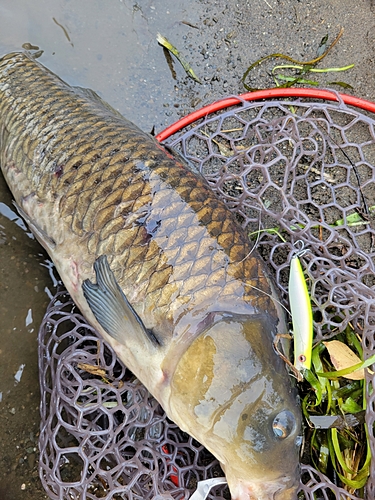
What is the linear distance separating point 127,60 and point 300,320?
1.90 m

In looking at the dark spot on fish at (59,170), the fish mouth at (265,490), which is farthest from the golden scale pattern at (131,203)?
the fish mouth at (265,490)

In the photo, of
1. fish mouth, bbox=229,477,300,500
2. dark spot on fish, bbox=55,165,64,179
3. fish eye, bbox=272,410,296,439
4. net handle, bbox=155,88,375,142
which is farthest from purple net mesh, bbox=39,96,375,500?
dark spot on fish, bbox=55,165,64,179

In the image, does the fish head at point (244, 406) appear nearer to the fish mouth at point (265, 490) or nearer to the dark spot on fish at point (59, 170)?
the fish mouth at point (265, 490)

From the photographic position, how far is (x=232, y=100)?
2615 millimetres

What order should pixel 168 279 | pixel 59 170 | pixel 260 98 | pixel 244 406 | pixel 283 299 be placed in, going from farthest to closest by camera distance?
1. pixel 260 98
2. pixel 283 299
3. pixel 59 170
4. pixel 168 279
5. pixel 244 406

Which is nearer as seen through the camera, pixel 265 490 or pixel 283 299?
pixel 265 490

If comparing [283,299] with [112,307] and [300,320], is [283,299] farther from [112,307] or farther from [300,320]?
[112,307]

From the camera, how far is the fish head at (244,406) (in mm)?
1669

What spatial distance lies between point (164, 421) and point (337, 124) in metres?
2.01

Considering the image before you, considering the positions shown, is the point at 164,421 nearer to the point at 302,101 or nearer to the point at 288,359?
the point at 288,359

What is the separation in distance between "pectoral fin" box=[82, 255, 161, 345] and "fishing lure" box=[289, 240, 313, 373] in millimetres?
580

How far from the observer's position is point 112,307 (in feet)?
5.98

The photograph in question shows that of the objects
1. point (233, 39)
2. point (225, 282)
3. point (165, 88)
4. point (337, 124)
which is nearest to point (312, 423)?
point (225, 282)

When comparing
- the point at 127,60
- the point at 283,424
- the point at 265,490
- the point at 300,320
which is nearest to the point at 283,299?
the point at 300,320
